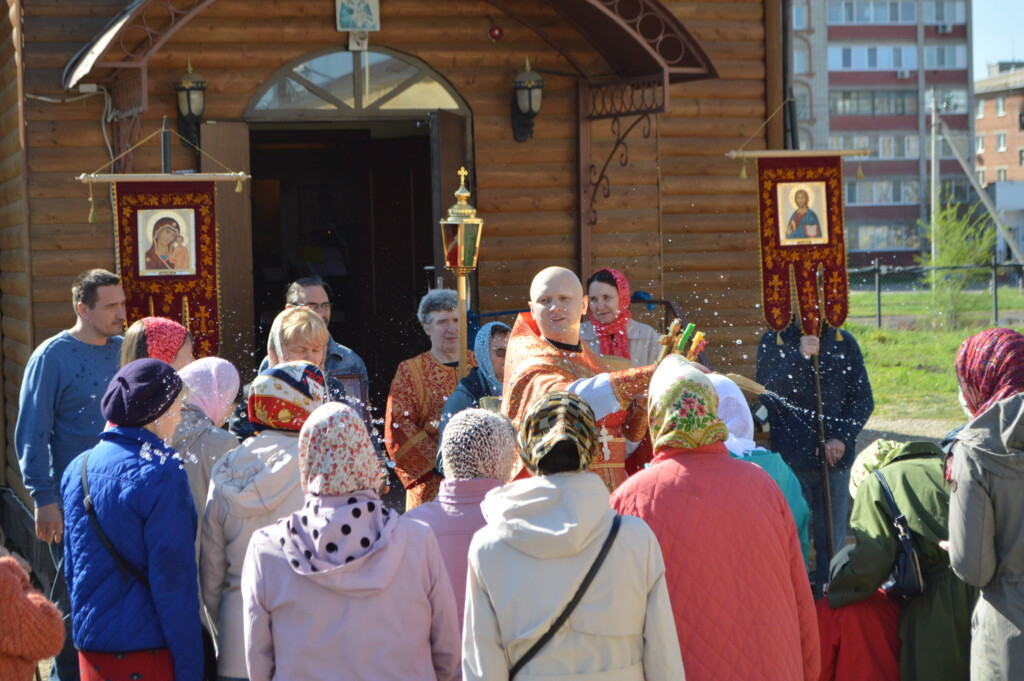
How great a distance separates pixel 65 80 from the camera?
27.6ft

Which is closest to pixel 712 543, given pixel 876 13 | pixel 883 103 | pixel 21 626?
pixel 21 626

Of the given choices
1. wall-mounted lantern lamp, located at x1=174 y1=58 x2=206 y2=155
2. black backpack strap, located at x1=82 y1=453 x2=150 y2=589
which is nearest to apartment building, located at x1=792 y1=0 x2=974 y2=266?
wall-mounted lantern lamp, located at x1=174 y1=58 x2=206 y2=155

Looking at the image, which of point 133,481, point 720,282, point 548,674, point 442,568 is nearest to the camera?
point 548,674

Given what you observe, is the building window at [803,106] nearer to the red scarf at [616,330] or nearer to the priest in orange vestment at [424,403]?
the red scarf at [616,330]

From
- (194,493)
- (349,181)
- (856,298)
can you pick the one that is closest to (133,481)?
(194,493)

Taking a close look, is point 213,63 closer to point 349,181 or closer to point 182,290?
point 182,290

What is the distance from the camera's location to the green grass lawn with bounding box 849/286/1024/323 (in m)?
23.3

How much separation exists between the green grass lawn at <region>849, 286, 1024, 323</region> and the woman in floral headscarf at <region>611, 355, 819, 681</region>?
20.9 m

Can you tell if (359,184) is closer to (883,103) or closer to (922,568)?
(922,568)

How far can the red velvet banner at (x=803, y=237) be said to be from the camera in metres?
7.56

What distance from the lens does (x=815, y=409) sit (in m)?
7.17

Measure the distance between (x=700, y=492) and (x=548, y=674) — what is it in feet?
2.56

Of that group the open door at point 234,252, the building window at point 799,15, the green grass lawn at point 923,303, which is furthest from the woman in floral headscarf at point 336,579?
the building window at point 799,15

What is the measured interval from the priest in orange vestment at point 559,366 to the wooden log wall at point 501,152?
4.24 meters
